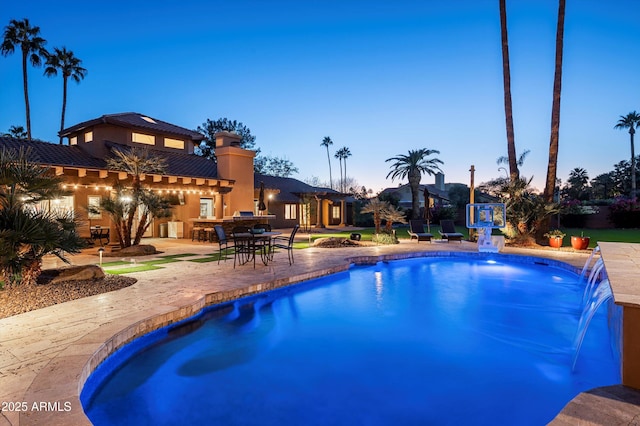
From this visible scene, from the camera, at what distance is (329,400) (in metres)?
3.86

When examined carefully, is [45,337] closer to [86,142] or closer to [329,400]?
[329,400]

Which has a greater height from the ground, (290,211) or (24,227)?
(290,211)

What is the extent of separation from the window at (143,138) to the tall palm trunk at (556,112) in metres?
19.1

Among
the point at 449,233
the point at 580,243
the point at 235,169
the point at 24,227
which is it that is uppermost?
the point at 235,169

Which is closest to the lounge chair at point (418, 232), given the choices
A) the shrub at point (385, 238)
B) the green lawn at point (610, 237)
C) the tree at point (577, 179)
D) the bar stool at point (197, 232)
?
the shrub at point (385, 238)

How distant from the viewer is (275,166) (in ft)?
150

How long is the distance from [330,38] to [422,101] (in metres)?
8.69

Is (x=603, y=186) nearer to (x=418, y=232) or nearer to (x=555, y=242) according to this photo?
(x=555, y=242)

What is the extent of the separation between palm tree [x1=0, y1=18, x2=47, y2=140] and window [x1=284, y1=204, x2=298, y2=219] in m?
17.7

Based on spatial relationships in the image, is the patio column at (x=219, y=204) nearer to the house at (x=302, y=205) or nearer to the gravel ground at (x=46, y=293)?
the house at (x=302, y=205)

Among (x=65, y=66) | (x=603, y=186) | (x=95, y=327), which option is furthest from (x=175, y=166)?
(x=603, y=186)

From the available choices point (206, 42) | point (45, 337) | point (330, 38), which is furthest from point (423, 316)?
point (206, 42)

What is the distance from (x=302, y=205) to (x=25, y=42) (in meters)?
21.2

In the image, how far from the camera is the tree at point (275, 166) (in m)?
43.9
